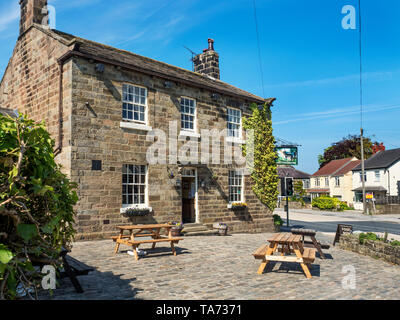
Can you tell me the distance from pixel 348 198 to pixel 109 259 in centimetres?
4963

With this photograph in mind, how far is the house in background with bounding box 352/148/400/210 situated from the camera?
46031 millimetres

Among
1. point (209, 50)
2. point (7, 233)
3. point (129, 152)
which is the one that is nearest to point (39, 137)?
point (7, 233)

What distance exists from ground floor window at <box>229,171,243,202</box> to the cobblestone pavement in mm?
6461

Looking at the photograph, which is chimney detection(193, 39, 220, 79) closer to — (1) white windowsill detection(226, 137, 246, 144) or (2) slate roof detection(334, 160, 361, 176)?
(1) white windowsill detection(226, 137, 246, 144)

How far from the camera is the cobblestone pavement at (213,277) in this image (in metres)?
6.04

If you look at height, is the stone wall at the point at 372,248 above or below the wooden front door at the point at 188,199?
below

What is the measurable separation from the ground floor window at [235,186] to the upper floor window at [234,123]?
6.38 feet

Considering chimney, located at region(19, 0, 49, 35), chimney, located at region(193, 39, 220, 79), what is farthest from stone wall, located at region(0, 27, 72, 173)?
chimney, located at region(193, 39, 220, 79)

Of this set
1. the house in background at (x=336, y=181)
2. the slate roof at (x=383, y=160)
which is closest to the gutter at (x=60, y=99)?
the house in background at (x=336, y=181)

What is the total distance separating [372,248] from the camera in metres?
11.0

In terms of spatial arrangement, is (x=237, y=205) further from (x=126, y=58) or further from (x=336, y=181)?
(x=336, y=181)

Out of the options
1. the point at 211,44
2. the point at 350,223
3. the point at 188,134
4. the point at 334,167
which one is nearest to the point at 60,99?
the point at 188,134

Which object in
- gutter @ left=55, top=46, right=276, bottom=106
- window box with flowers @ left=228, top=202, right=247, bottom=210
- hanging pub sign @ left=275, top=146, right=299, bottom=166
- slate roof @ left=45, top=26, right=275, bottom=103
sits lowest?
window box with flowers @ left=228, top=202, right=247, bottom=210

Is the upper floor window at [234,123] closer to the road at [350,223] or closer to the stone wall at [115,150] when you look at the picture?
the stone wall at [115,150]
